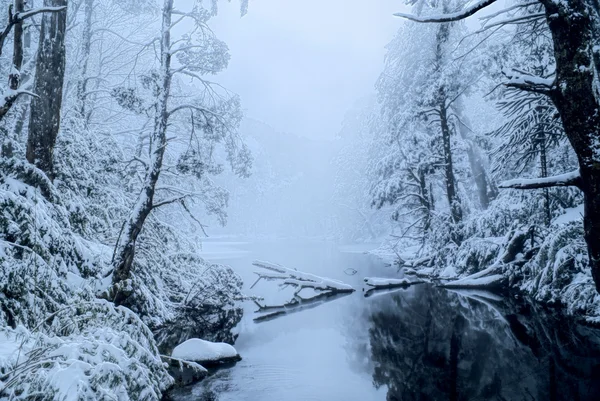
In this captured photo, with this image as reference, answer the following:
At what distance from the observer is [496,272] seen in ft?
44.9

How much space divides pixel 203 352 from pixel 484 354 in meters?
6.08

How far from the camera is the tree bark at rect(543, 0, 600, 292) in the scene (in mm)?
2521

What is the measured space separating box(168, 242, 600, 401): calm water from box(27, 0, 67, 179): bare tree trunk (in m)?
5.13

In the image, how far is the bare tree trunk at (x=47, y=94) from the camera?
21.0ft

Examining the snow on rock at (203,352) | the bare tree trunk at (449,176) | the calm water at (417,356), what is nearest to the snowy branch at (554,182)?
the calm water at (417,356)

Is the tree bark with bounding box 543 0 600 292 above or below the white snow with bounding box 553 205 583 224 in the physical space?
above

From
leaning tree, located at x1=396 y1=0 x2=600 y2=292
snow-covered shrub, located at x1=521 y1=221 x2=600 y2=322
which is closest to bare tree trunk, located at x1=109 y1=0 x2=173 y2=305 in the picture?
leaning tree, located at x1=396 y1=0 x2=600 y2=292

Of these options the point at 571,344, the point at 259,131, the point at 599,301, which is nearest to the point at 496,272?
the point at 599,301

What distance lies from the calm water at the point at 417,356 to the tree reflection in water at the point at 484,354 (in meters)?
0.02

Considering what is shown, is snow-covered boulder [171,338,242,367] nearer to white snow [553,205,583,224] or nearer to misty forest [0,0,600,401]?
misty forest [0,0,600,401]

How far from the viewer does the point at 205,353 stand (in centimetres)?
761

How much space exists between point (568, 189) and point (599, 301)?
4529 millimetres

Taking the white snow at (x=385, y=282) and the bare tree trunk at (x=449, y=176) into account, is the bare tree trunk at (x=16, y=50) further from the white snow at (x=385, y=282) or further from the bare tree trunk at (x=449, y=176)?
the bare tree trunk at (x=449, y=176)

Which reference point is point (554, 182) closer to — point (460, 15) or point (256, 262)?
point (460, 15)
